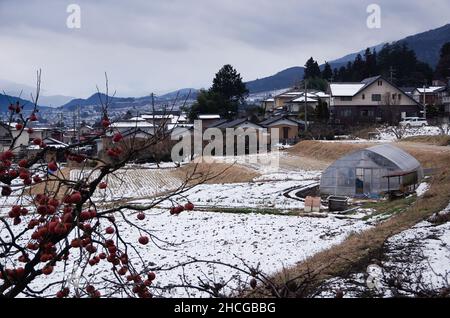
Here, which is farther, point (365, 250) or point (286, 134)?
point (286, 134)

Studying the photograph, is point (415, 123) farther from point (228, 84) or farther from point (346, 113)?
point (228, 84)

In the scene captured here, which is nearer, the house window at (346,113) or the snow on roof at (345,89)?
the snow on roof at (345,89)

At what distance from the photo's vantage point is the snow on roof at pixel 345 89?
44.0 metres

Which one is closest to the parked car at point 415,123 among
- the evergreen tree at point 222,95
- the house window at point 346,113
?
the house window at point 346,113

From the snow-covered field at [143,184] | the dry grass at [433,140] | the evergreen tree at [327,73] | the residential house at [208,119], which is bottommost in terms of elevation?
the snow-covered field at [143,184]

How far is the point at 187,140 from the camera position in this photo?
37.6 metres

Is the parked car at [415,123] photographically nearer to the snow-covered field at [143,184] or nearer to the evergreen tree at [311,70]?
the snow-covered field at [143,184]

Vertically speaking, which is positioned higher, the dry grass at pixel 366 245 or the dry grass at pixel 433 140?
the dry grass at pixel 433 140

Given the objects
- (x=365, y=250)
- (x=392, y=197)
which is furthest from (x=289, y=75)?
(x=365, y=250)

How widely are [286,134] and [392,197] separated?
1026 inches

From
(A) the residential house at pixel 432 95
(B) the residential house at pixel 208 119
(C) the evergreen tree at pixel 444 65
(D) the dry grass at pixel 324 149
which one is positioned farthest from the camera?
(C) the evergreen tree at pixel 444 65

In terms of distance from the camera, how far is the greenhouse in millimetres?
17219

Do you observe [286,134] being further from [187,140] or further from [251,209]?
[251,209]

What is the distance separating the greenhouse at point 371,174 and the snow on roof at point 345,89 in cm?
2667
